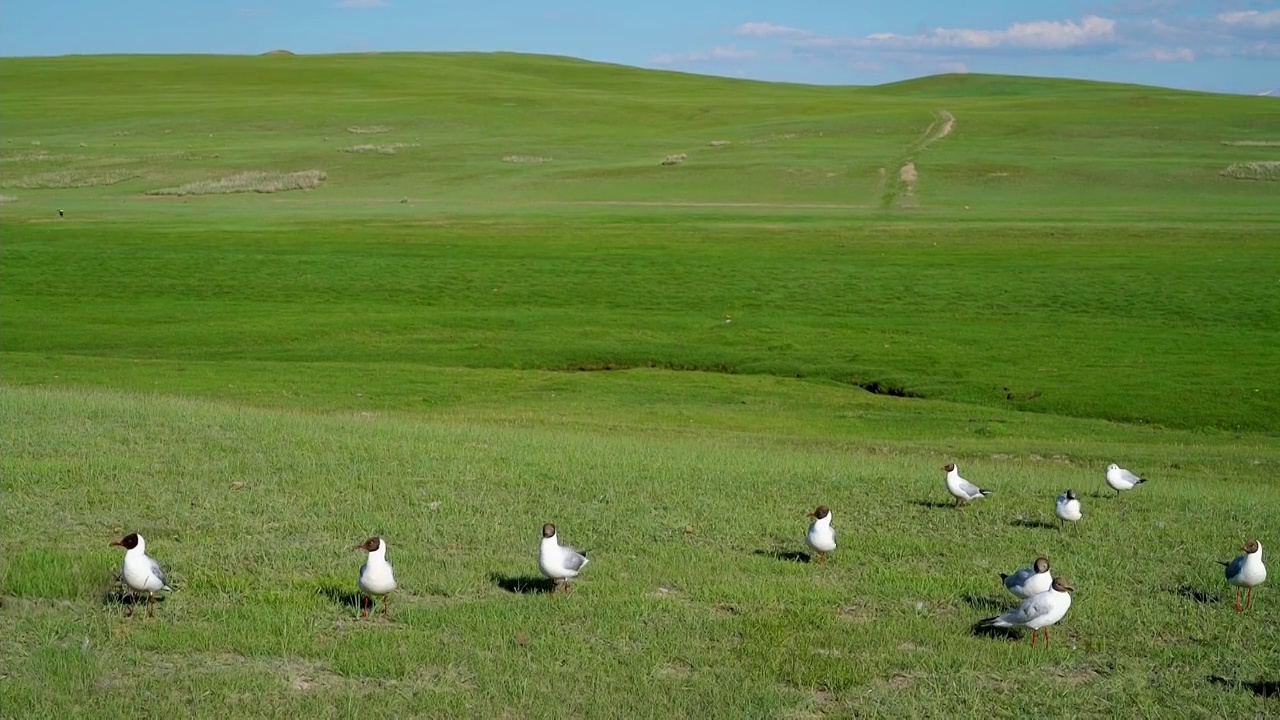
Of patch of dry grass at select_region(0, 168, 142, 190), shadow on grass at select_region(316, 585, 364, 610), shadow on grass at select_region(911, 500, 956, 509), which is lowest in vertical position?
shadow on grass at select_region(911, 500, 956, 509)

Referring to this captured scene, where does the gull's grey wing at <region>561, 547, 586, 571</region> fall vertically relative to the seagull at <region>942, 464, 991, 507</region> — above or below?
above

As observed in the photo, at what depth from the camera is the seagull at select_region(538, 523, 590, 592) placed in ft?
36.0

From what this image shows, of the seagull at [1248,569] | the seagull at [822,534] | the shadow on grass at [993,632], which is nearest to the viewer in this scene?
the shadow on grass at [993,632]

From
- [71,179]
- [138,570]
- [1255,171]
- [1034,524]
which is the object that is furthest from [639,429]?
[71,179]

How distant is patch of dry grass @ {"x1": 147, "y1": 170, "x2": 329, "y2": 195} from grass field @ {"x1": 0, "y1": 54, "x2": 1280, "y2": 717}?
0.67 m

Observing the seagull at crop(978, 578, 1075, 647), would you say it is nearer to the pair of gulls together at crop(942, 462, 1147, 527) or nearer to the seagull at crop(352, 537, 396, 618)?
the pair of gulls together at crop(942, 462, 1147, 527)

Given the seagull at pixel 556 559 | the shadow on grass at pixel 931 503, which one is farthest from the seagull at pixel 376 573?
the shadow on grass at pixel 931 503

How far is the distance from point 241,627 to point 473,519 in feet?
13.5

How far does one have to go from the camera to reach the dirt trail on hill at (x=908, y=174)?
2547 inches

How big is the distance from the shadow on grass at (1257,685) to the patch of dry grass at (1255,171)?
68.3 metres

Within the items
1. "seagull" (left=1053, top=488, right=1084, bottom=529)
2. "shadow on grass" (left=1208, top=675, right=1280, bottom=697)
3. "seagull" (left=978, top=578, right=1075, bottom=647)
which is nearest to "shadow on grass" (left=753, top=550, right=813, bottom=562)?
"seagull" (left=978, top=578, right=1075, bottom=647)

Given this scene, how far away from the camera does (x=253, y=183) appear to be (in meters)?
71.8

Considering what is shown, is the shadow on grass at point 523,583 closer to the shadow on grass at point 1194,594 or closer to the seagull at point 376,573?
the seagull at point 376,573

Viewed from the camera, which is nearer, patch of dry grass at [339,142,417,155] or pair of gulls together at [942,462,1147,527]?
pair of gulls together at [942,462,1147,527]
